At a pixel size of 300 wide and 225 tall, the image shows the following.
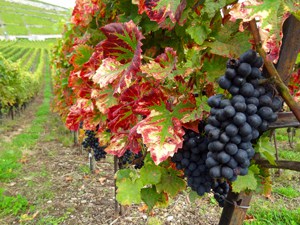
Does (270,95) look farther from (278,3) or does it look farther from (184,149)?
(184,149)

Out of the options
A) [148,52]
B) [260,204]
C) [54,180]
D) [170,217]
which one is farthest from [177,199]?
[148,52]

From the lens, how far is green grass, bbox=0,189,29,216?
4383 mm

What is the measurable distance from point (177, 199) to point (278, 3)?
423cm

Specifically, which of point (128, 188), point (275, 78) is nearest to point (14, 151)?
point (128, 188)

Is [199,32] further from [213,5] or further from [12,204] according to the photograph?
[12,204]

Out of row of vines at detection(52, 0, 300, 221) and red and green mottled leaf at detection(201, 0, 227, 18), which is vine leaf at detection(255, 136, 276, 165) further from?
red and green mottled leaf at detection(201, 0, 227, 18)

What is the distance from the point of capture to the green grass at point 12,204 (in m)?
4.38

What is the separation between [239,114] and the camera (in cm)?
84

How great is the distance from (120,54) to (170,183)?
27.2 inches

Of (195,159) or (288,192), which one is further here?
(288,192)

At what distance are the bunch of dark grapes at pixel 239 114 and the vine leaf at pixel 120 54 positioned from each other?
320mm

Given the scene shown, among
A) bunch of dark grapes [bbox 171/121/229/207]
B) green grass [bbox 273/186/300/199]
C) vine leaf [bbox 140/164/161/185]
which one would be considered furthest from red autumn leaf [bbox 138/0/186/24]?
green grass [bbox 273/186/300/199]

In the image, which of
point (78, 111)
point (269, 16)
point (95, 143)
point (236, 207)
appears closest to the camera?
point (269, 16)

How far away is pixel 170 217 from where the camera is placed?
13.4 ft
